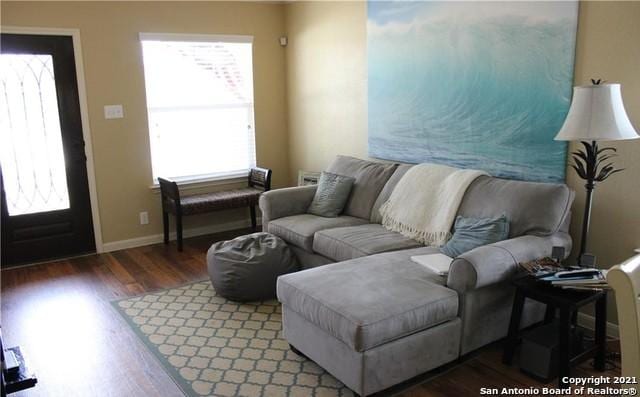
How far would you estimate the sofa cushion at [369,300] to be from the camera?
7.52 feet

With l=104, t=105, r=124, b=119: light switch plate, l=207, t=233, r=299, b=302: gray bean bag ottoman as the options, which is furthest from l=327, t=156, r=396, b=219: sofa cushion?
l=104, t=105, r=124, b=119: light switch plate

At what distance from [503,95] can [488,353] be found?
5.48 ft

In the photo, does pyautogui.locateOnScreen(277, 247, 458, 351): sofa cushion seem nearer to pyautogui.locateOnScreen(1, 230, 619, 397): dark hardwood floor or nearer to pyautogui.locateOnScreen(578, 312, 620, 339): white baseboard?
pyautogui.locateOnScreen(1, 230, 619, 397): dark hardwood floor

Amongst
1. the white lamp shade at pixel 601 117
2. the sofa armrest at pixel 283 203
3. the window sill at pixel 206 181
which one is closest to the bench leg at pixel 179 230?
the window sill at pixel 206 181

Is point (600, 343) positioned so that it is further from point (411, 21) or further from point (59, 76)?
point (59, 76)

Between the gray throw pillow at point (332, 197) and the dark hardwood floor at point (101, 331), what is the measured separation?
1097mm

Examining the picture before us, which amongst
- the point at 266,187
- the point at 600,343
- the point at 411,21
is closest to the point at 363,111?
the point at 411,21

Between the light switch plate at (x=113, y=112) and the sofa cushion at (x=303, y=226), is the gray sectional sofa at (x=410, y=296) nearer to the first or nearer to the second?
the sofa cushion at (x=303, y=226)

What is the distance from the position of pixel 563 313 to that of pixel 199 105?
398cm

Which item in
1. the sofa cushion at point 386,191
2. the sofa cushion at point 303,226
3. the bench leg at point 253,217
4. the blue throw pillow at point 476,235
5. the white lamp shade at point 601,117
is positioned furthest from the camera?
the bench leg at point 253,217

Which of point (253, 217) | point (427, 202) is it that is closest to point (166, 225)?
point (253, 217)

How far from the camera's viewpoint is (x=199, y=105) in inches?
206

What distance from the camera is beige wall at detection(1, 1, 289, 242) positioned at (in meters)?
4.43

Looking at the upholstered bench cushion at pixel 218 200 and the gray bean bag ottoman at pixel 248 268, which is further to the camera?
the upholstered bench cushion at pixel 218 200
